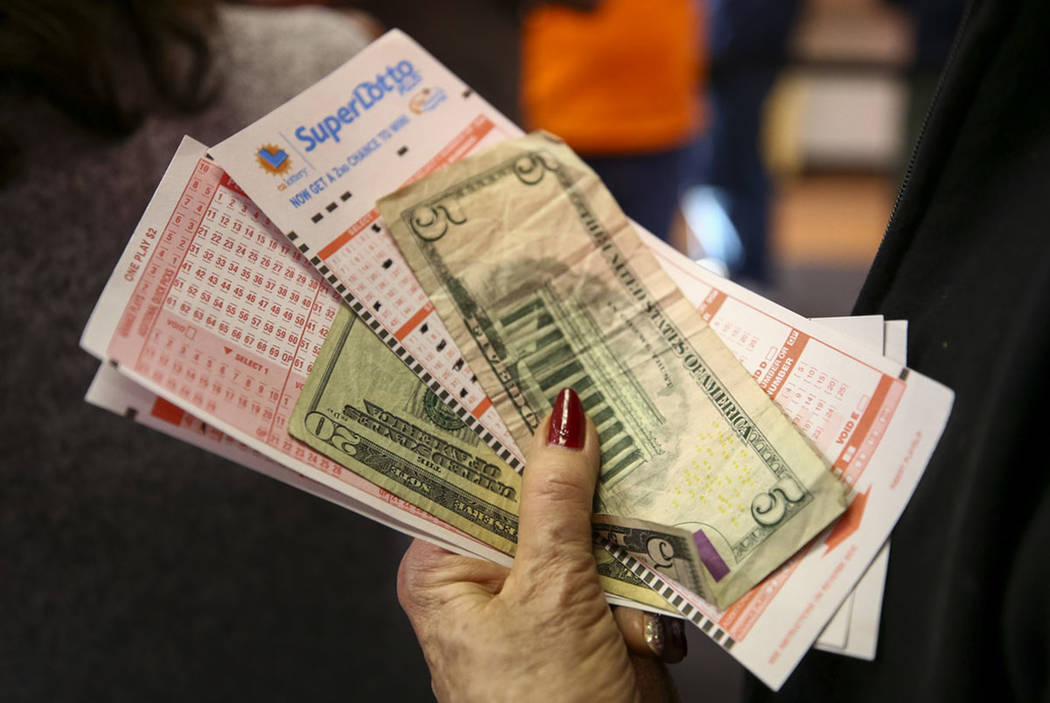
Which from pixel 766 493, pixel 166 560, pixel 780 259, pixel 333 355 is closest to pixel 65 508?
pixel 166 560

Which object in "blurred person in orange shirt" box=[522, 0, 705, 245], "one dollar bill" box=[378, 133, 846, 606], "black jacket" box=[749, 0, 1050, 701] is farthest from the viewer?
"blurred person in orange shirt" box=[522, 0, 705, 245]

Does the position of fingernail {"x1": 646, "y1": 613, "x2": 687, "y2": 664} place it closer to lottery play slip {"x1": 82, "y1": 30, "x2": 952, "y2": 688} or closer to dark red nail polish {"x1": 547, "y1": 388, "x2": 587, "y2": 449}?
lottery play slip {"x1": 82, "y1": 30, "x2": 952, "y2": 688}

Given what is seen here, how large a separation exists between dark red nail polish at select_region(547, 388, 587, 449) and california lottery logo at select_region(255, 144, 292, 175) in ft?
0.85

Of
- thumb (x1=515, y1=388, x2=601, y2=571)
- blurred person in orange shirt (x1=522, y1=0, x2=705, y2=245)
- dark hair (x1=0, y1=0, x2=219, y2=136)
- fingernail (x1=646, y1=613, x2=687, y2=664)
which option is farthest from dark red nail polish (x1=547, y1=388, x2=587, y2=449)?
blurred person in orange shirt (x1=522, y1=0, x2=705, y2=245)

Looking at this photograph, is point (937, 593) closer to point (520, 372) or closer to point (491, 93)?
point (520, 372)

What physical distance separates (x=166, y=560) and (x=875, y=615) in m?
0.67

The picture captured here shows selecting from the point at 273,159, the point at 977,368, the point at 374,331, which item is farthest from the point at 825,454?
the point at 273,159

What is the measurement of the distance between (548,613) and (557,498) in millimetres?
77

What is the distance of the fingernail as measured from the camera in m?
0.51

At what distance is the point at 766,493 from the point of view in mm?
468

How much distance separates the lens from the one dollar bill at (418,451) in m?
0.47

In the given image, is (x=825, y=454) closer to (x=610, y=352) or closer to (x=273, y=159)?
(x=610, y=352)

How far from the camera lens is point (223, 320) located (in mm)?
459

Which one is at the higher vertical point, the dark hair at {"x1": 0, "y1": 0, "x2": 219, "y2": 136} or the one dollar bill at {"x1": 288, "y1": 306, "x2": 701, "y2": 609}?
the dark hair at {"x1": 0, "y1": 0, "x2": 219, "y2": 136}
